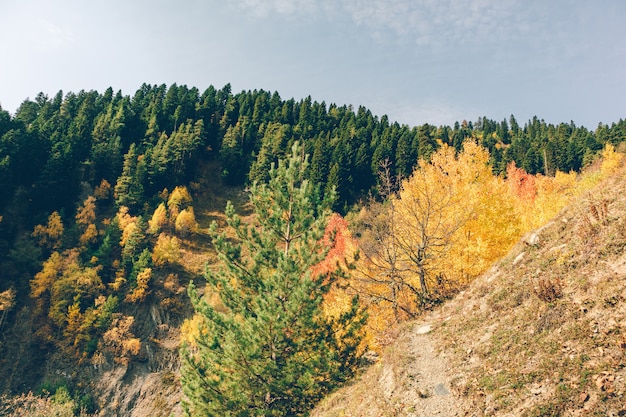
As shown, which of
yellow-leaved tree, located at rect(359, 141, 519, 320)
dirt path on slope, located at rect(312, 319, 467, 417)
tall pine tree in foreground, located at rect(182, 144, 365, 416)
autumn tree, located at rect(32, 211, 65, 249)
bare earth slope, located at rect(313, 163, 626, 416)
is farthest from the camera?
autumn tree, located at rect(32, 211, 65, 249)

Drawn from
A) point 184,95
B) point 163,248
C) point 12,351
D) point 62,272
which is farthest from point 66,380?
point 184,95

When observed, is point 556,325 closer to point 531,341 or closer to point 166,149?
point 531,341

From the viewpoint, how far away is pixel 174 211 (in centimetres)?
6700

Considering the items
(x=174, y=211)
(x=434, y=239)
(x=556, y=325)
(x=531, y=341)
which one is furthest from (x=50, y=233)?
(x=556, y=325)

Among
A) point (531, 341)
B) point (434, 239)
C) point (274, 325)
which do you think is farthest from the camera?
point (434, 239)

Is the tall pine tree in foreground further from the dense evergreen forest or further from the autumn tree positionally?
the autumn tree

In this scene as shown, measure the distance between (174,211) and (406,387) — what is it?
211ft

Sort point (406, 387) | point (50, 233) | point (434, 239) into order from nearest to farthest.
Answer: point (406, 387) < point (434, 239) < point (50, 233)

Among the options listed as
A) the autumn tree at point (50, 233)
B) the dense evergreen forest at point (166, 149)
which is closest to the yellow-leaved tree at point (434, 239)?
the dense evergreen forest at point (166, 149)

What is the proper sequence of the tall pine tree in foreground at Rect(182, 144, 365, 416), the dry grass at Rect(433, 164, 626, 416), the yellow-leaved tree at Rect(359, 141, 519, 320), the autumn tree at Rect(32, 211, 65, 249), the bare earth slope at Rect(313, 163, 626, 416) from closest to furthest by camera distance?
1. the dry grass at Rect(433, 164, 626, 416)
2. the bare earth slope at Rect(313, 163, 626, 416)
3. the tall pine tree in foreground at Rect(182, 144, 365, 416)
4. the yellow-leaved tree at Rect(359, 141, 519, 320)
5. the autumn tree at Rect(32, 211, 65, 249)

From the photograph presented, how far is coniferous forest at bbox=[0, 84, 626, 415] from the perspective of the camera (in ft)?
50.0

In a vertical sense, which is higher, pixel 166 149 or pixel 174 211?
pixel 166 149

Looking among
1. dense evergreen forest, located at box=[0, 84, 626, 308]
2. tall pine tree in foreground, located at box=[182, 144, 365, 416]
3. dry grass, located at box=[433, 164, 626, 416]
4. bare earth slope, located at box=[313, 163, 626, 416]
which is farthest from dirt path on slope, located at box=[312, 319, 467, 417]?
dense evergreen forest, located at box=[0, 84, 626, 308]

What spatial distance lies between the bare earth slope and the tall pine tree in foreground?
1.73 metres
